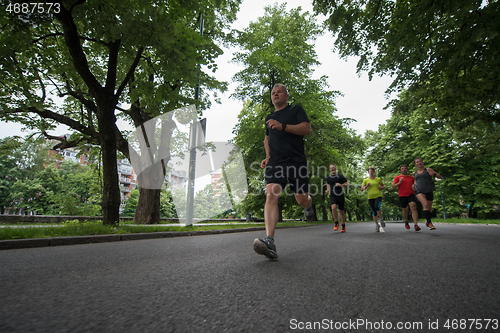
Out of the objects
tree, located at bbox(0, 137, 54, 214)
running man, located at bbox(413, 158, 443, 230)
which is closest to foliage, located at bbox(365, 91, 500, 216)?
running man, located at bbox(413, 158, 443, 230)

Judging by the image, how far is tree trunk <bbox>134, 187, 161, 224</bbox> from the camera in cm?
1358

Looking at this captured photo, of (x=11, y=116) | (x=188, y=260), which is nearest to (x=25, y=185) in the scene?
(x=11, y=116)

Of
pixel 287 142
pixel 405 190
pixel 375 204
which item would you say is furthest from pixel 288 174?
pixel 405 190

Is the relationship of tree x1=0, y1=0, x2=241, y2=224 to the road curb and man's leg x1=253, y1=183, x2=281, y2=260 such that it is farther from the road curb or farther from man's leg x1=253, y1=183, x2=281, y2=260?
man's leg x1=253, y1=183, x2=281, y2=260

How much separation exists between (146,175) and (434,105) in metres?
12.6

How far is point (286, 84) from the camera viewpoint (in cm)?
1692

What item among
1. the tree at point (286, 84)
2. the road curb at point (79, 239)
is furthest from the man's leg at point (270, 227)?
the tree at point (286, 84)

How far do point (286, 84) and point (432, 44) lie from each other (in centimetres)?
1042

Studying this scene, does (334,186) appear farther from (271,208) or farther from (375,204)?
(271,208)

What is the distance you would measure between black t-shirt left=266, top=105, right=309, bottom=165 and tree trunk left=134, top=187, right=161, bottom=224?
11.2m

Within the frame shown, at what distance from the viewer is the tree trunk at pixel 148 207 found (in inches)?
535

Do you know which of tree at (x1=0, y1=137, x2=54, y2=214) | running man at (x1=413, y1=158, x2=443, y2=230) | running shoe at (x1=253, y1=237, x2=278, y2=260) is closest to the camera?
running shoe at (x1=253, y1=237, x2=278, y2=260)

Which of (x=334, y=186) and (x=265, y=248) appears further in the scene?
(x=334, y=186)

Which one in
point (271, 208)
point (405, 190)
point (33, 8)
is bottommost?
point (271, 208)
